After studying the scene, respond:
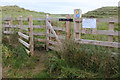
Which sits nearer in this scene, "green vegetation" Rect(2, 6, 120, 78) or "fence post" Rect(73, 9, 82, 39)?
"green vegetation" Rect(2, 6, 120, 78)

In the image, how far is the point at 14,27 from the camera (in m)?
10.5

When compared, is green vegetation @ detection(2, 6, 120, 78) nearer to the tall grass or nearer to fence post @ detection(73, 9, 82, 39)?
the tall grass

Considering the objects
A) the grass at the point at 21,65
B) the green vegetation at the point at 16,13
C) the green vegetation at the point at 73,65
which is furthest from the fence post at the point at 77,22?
the green vegetation at the point at 16,13

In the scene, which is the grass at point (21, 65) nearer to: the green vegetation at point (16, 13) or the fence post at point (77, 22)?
the fence post at point (77, 22)

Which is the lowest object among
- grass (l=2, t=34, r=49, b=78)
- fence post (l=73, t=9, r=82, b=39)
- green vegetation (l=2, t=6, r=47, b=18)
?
grass (l=2, t=34, r=49, b=78)

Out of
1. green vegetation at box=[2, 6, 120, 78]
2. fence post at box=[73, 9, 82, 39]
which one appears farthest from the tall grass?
fence post at box=[73, 9, 82, 39]

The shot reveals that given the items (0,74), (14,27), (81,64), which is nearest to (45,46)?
(14,27)

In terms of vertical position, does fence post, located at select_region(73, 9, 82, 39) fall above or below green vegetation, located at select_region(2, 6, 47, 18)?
below

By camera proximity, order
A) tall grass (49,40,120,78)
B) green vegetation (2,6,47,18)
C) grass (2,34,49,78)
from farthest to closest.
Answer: green vegetation (2,6,47,18)
grass (2,34,49,78)
tall grass (49,40,120,78)

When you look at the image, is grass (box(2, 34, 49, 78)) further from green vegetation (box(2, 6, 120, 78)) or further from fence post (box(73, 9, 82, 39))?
fence post (box(73, 9, 82, 39))

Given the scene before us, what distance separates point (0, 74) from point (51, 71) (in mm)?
1939

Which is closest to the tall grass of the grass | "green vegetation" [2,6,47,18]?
the grass

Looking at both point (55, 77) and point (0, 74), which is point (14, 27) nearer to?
point (0, 74)

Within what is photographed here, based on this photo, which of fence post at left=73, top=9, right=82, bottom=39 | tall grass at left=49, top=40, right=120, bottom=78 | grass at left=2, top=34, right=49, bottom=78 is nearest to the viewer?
tall grass at left=49, top=40, right=120, bottom=78
